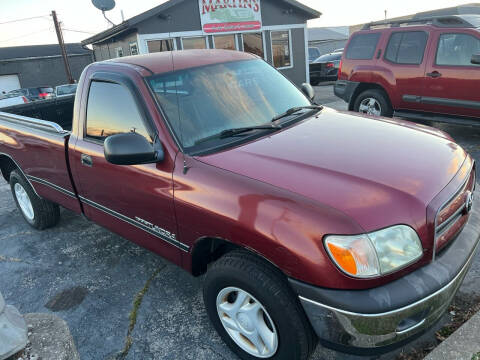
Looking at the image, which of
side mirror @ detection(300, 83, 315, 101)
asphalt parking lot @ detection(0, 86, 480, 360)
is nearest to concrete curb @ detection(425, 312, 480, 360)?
asphalt parking lot @ detection(0, 86, 480, 360)

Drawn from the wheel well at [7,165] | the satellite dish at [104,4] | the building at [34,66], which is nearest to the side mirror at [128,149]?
the wheel well at [7,165]

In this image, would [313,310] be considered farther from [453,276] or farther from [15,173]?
[15,173]

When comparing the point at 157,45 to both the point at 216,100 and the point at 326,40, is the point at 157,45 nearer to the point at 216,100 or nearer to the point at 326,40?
the point at 216,100

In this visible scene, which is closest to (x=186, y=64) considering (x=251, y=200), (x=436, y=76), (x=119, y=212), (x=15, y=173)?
(x=119, y=212)

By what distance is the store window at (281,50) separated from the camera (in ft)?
55.1

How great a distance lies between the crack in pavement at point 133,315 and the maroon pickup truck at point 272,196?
1.73ft

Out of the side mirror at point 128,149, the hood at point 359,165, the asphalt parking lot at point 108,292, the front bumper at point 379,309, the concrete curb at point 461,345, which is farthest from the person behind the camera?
the asphalt parking lot at point 108,292

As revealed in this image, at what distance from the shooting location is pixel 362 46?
7574 millimetres

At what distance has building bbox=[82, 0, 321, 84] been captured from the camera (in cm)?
1405

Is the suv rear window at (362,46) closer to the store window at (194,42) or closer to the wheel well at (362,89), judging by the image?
the wheel well at (362,89)

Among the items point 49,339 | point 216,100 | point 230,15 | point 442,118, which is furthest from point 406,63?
point 230,15

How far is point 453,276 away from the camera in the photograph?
196cm

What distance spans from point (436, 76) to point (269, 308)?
5.78 m

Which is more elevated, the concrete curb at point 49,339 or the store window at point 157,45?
the store window at point 157,45
